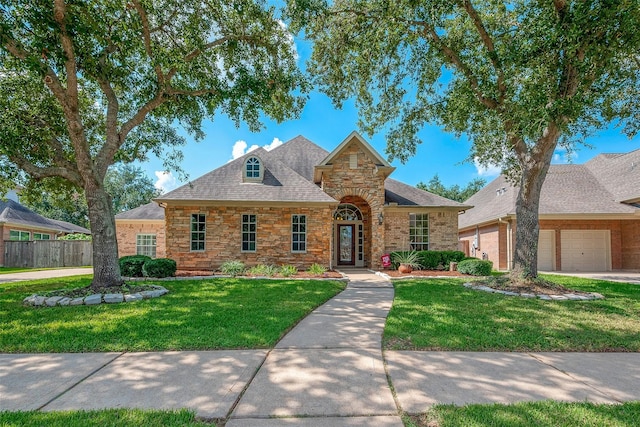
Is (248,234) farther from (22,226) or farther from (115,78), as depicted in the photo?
(22,226)

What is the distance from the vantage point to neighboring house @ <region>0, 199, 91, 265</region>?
18562 millimetres

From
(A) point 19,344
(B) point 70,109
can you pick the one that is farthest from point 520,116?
(B) point 70,109

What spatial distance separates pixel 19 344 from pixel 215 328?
2.45 metres

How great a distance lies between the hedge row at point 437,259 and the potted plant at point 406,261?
1.03 ft

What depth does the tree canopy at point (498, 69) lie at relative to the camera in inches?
269

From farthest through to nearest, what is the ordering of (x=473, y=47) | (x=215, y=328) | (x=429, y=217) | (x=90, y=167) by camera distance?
(x=429, y=217)
(x=473, y=47)
(x=90, y=167)
(x=215, y=328)

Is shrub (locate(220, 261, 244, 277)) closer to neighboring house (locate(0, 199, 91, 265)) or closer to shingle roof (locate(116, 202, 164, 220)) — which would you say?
shingle roof (locate(116, 202, 164, 220))

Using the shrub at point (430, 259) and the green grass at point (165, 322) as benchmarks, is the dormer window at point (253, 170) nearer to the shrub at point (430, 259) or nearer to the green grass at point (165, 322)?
the green grass at point (165, 322)

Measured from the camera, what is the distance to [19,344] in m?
4.15

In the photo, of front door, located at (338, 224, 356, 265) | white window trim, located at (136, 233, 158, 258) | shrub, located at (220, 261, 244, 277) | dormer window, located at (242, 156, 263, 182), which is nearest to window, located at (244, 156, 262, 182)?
dormer window, located at (242, 156, 263, 182)

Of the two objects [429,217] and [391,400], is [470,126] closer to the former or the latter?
[429,217]

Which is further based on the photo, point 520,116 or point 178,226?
point 178,226

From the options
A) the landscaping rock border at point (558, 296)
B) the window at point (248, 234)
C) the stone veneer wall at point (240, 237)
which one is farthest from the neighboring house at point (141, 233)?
the landscaping rock border at point (558, 296)

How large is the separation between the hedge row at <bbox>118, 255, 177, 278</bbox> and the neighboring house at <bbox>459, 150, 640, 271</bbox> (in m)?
14.9
